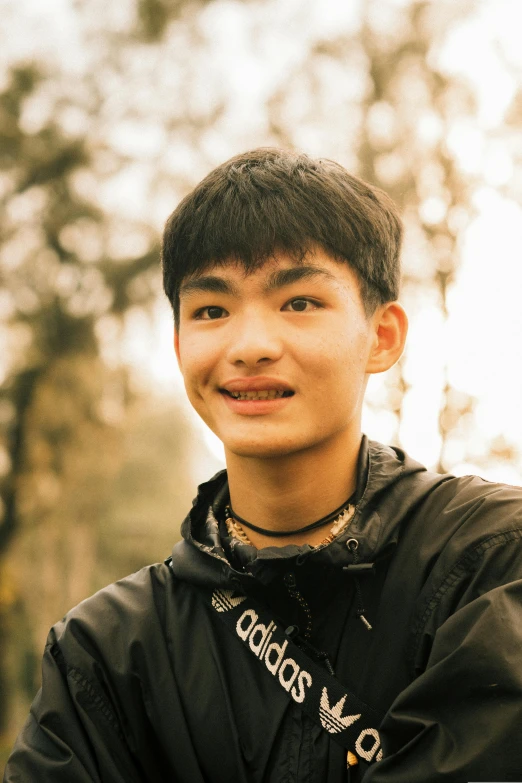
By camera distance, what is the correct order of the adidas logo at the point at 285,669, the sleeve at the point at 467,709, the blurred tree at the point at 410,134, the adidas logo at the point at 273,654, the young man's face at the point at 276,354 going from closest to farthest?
1. the sleeve at the point at 467,709
2. the adidas logo at the point at 285,669
3. the adidas logo at the point at 273,654
4. the young man's face at the point at 276,354
5. the blurred tree at the point at 410,134

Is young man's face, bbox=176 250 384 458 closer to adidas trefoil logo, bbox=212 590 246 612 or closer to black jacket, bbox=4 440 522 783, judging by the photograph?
black jacket, bbox=4 440 522 783

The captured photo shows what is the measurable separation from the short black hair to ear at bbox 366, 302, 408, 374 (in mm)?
43

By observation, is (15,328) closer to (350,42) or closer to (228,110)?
(228,110)

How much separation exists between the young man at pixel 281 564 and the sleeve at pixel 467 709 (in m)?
0.01

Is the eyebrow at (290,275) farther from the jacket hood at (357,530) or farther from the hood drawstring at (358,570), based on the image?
the hood drawstring at (358,570)

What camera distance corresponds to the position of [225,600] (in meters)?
2.80

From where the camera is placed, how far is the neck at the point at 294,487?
2885 millimetres

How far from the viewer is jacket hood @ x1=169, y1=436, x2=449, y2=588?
2.62m

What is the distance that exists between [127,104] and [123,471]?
15156 mm

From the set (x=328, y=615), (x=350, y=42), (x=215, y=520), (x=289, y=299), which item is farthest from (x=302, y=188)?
(x=350, y=42)

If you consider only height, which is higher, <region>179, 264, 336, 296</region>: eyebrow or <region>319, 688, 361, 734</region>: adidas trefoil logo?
<region>179, 264, 336, 296</region>: eyebrow

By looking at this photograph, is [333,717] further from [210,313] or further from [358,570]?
[210,313]

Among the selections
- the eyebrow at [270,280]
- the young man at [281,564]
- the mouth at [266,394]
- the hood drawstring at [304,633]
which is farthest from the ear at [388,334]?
the hood drawstring at [304,633]

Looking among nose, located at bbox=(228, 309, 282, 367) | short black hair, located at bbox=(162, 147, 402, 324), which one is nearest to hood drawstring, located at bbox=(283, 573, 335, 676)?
nose, located at bbox=(228, 309, 282, 367)
